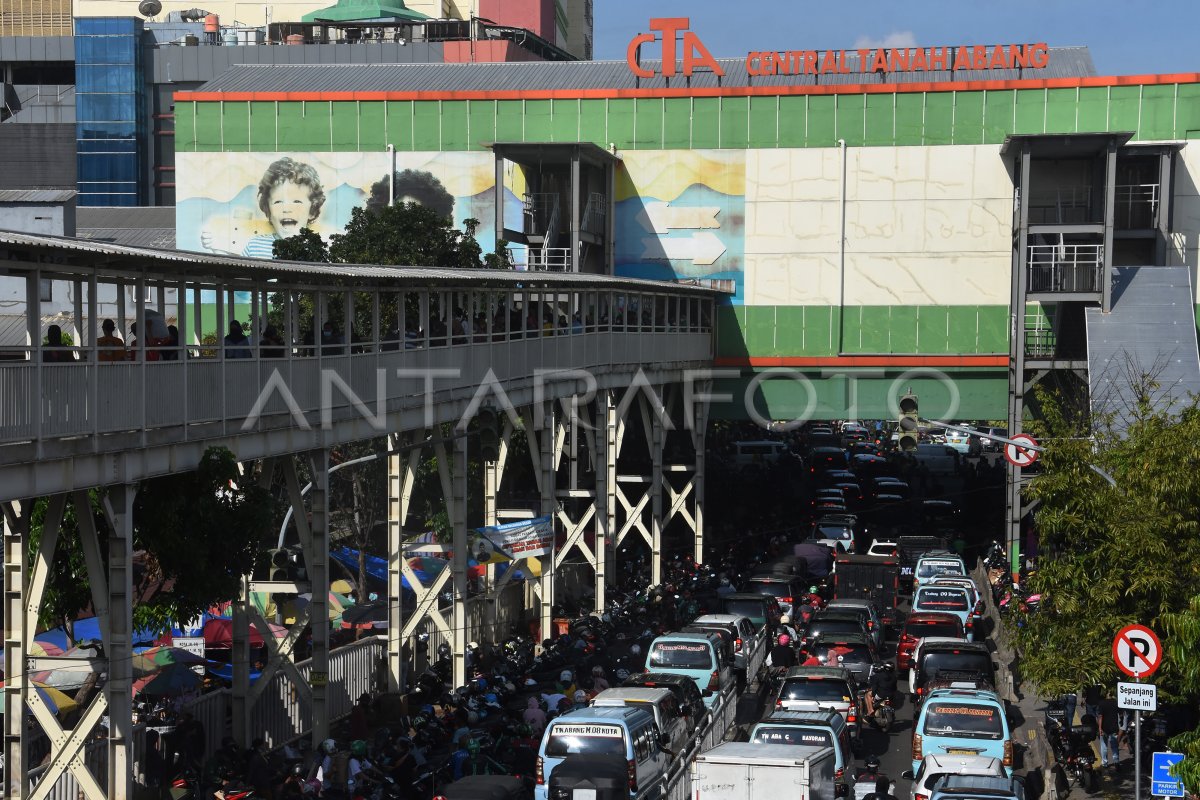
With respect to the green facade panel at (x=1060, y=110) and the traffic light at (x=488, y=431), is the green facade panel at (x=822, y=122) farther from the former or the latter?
the traffic light at (x=488, y=431)

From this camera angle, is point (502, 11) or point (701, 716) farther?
point (502, 11)

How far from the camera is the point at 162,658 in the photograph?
27.1 metres

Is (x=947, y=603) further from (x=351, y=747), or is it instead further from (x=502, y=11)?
(x=502, y=11)

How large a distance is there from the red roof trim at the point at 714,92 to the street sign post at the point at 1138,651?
116 feet

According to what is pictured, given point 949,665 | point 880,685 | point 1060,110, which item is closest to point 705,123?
point 1060,110

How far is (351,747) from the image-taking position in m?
23.8

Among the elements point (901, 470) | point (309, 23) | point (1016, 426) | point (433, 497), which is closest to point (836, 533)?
point (1016, 426)

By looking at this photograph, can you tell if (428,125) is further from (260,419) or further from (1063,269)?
(260,419)

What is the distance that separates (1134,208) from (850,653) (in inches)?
1022

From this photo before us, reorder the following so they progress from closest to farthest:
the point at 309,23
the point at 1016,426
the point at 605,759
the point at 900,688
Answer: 1. the point at 605,759
2. the point at 900,688
3. the point at 1016,426
4. the point at 309,23

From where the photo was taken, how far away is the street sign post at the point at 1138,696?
18297 mm

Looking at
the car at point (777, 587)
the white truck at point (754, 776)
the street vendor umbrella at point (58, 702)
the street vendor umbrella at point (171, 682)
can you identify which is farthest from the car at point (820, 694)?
the car at point (777, 587)

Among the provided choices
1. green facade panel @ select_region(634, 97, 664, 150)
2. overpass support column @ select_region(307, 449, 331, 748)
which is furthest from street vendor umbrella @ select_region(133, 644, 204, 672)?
green facade panel @ select_region(634, 97, 664, 150)

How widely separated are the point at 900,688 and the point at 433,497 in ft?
71.3
